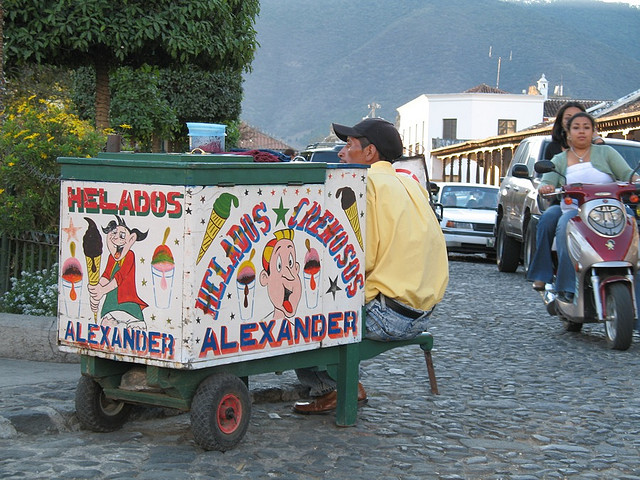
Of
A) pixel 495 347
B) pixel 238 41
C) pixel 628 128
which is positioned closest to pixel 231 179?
pixel 495 347

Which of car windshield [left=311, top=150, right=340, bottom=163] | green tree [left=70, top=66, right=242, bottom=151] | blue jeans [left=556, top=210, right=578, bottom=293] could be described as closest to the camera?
blue jeans [left=556, top=210, right=578, bottom=293]

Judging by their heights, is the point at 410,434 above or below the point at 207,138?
below

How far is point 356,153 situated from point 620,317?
11.1 feet

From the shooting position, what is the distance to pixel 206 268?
185 inches

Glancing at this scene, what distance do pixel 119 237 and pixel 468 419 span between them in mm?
2245

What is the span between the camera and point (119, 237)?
4918 mm

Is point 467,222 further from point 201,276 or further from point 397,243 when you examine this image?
point 201,276

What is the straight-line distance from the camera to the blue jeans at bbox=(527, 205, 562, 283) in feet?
30.4

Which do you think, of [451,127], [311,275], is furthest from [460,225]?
[451,127]

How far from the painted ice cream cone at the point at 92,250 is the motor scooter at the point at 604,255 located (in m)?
4.66

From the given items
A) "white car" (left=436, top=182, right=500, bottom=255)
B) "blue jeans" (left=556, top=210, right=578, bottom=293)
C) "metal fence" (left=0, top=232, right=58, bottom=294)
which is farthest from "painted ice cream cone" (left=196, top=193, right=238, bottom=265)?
"white car" (left=436, top=182, right=500, bottom=255)

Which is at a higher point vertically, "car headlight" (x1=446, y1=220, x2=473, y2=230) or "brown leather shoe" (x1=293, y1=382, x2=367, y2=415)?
"car headlight" (x1=446, y1=220, x2=473, y2=230)

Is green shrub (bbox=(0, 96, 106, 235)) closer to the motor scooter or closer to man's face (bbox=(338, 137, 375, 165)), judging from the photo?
man's face (bbox=(338, 137, 375, 165))

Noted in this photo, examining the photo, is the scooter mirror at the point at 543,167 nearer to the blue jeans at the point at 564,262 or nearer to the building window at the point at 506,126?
the blue jeans at the point at 564,262
